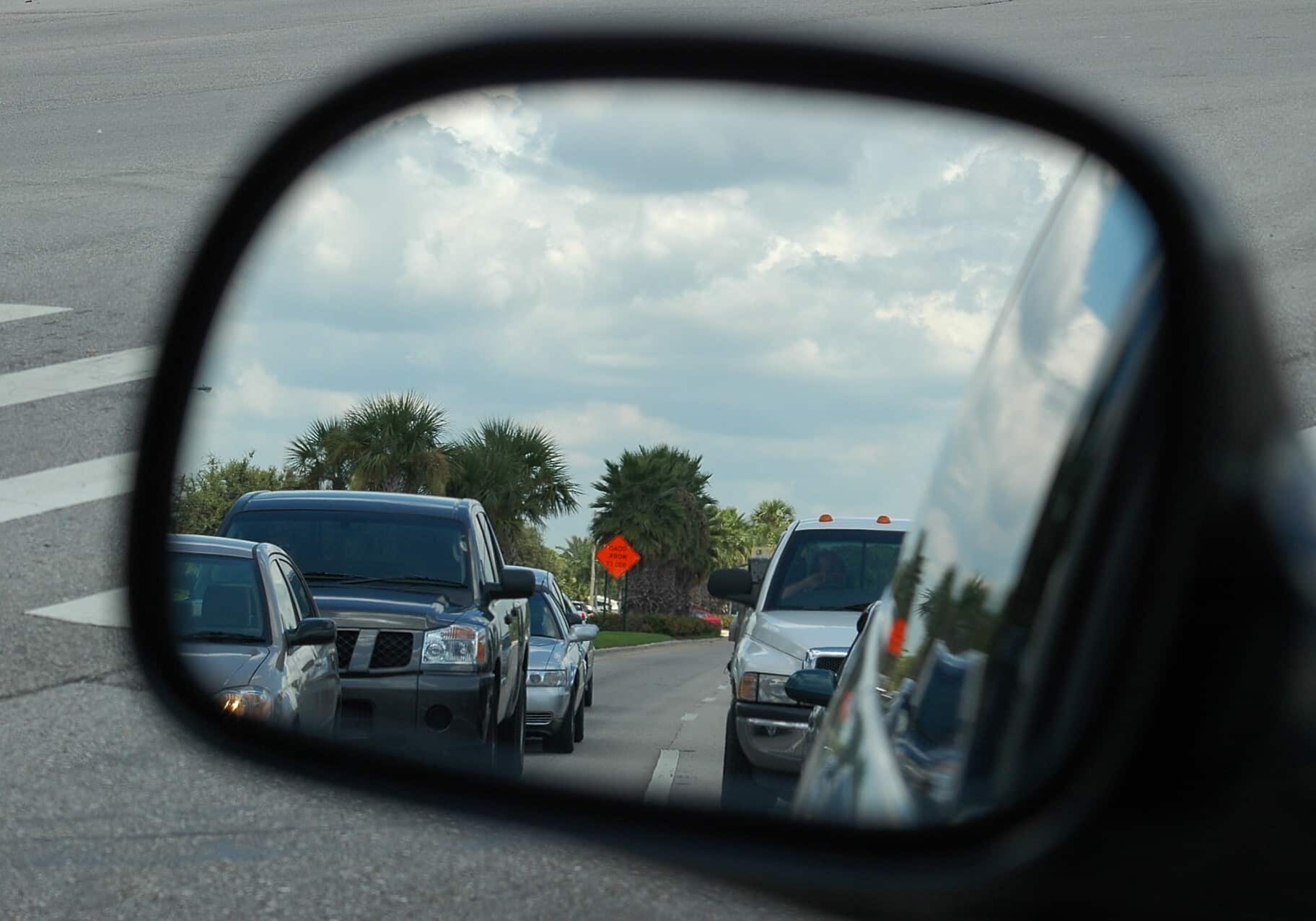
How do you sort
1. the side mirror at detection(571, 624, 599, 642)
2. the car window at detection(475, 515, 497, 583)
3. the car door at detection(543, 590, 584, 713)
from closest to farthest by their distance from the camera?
the car window at detection(475, 515, 497, 583)
the car door at detection(543, 590, 584, 713)
the side mirror at detection(571, 624, 599, 642)

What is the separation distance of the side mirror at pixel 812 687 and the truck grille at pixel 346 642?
272 cm

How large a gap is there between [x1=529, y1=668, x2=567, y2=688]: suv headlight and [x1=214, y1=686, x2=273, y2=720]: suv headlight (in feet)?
28.7

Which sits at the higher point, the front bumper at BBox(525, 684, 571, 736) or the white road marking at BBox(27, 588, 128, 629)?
the white road marking at BBox(27, 588, 128, 629)

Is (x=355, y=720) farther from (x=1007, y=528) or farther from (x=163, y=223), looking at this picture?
(x=163, y=223)

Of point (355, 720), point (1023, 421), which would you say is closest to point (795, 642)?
point (355, 720)

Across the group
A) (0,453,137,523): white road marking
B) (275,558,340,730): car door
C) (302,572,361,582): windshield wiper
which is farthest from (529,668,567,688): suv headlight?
(275,558,340,730): car door

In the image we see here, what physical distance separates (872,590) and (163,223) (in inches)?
526

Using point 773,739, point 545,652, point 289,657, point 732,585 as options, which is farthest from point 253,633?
point 545,652

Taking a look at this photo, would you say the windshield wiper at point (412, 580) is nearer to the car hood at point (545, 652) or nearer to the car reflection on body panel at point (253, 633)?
the car reflection on body panel at point (253, 633)

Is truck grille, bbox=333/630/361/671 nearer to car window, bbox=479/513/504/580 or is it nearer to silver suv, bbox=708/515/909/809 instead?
silver suv, bbox=708/515/909/809

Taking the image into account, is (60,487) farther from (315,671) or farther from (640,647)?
(640,647)

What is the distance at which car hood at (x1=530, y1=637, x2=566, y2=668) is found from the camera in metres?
12.3

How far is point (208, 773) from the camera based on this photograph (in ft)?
25.5

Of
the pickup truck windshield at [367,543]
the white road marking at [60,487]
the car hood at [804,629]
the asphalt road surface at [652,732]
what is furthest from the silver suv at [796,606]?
the white road marking at [60,487]
